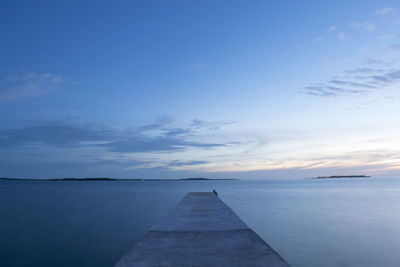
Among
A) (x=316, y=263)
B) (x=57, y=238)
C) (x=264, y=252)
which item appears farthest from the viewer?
(x=57, y=238)

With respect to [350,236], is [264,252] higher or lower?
higher

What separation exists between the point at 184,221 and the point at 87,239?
7.46 metres

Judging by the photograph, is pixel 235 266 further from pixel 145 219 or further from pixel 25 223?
pixel 25 223

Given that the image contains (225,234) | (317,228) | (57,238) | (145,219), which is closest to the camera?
(225,234)

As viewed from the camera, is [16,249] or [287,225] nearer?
[16,249]

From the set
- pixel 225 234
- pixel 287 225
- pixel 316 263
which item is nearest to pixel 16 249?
pixel 225 234

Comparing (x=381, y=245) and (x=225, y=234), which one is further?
(x=381, y=245)

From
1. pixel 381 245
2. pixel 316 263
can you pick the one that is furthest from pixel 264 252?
pixel 381 245

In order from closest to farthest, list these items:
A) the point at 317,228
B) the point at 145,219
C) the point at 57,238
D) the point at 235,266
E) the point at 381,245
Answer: the point at 235,266 → the point at 381,245 → the point at 57,238 → the point at 317,228 → the point at 145,219

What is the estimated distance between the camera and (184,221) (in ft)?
49.1

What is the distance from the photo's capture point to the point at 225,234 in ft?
37.4

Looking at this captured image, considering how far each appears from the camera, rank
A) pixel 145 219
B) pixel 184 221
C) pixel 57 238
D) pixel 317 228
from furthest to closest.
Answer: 1. pixel 145 219
2. pixel 317 228
3. pixel 57 238
4. pixel 184 221

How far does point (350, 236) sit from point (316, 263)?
7.49 m

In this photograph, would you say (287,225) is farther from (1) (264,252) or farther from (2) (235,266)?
(2) (235,266)
